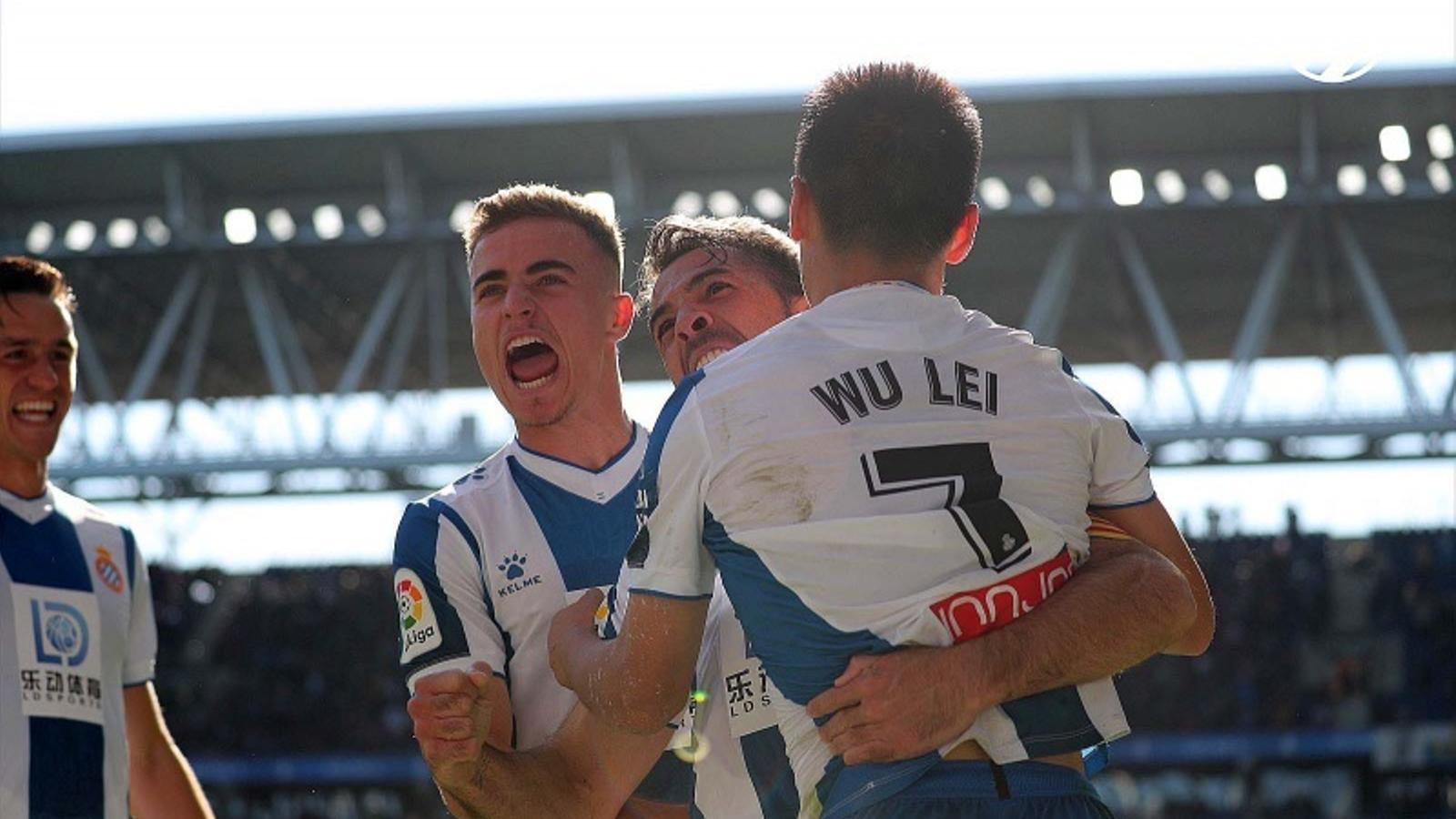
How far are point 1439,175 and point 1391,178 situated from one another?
82cm

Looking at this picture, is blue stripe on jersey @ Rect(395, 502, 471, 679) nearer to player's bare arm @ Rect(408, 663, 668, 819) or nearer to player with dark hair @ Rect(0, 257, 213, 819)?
player's bare arm @ Rect(408, 663, 668, 819)

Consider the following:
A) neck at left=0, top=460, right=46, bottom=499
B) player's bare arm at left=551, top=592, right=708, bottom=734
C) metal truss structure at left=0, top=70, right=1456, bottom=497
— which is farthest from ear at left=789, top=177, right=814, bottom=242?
metal truss structure at left=0, top=70, right=1456, bottom=497

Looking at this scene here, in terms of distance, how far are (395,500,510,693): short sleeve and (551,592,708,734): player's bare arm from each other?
909 millimetres

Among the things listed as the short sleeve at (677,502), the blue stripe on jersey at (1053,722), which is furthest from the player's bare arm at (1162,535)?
the short sleeve at (677,502)

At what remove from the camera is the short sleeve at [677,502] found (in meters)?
3.20

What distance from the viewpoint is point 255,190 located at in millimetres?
35031

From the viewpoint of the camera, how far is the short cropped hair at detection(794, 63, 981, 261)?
10.7ft

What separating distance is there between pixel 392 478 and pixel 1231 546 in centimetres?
1477

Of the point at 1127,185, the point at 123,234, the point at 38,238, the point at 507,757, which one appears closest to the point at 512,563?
the point at 507,757

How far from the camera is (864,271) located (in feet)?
10.8

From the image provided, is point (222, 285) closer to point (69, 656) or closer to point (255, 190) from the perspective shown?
point (255, 190)

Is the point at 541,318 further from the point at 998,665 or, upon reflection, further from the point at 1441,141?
the point at 1441,141

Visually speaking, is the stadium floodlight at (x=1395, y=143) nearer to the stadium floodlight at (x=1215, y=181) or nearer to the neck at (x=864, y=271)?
the stadium floodlight at (x=1215, y=181)

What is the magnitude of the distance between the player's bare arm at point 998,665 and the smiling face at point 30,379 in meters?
3.89
